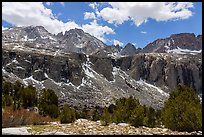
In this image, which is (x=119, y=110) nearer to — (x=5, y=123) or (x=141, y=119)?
(x=141, y=119)

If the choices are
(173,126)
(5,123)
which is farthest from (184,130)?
(5,123)

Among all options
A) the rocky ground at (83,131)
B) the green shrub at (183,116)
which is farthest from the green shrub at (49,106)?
the rocky ground at (83,131)

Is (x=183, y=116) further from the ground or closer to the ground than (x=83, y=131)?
further from the ground

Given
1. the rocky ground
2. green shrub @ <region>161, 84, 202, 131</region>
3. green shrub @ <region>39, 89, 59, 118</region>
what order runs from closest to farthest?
the rocky ground
green shrub @ <region>161, 84, 202, 131</region>
green shrub @ <region>39, 89, 59, 118</region>

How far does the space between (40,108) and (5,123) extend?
52.9ft

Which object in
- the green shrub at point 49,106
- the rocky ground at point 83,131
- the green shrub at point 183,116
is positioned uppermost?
the green shrub at point 49,106

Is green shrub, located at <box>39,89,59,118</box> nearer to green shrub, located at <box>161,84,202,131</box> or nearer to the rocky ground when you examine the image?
green shrub, located at <box>161,84,202,131</box>

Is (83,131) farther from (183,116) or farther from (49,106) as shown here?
(49,106)

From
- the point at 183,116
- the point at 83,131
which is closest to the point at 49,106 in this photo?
the point at 183,116

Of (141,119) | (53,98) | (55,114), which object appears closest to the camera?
(141,119)

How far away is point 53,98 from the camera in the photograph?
125ft

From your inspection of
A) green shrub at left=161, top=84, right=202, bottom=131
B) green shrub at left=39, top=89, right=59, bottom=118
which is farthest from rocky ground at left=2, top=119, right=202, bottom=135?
green shrub at left=39, top=89, right=59, bottom=118

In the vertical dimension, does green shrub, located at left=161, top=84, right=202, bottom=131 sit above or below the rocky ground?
above

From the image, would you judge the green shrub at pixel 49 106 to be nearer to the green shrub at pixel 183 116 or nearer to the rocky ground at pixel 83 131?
the green shrub at pixel 183 116
